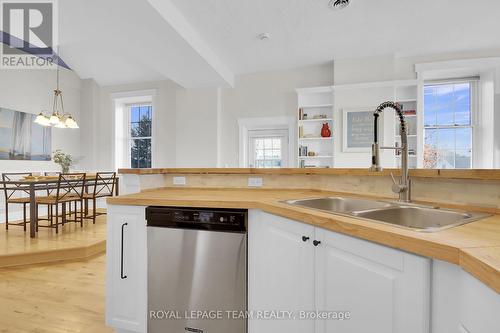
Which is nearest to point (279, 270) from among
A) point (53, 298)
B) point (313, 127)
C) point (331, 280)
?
point (331, 280)

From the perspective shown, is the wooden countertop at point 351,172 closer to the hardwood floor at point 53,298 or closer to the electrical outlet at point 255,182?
Result: the electrical outlet at point 255,182

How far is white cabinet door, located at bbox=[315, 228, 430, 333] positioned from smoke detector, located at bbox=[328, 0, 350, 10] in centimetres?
281

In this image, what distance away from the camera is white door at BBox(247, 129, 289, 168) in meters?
5.14

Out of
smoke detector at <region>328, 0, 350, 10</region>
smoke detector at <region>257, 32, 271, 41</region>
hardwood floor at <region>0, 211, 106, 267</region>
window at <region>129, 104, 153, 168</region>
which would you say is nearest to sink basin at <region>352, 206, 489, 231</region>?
smoke detector at <region>328, 0, 350, 10</region>

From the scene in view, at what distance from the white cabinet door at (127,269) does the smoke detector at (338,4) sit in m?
2.89

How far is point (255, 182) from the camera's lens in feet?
7.25

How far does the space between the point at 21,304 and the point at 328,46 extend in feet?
15.1

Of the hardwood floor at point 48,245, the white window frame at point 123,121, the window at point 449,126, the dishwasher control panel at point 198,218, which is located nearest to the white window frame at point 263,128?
the white window frame at point 123,121

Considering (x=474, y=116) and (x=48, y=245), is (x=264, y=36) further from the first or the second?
(x=48, y=245)

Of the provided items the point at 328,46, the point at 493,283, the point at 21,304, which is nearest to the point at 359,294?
the point at 493,283

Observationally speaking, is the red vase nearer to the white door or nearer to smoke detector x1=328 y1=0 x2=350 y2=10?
the white door

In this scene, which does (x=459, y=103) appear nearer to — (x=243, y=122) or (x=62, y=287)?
(x=243, y=122)

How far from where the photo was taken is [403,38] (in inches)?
151

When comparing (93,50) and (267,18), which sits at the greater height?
(93,50)
